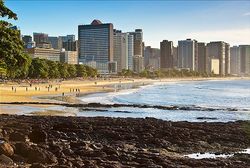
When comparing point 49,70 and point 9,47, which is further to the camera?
point 49,70

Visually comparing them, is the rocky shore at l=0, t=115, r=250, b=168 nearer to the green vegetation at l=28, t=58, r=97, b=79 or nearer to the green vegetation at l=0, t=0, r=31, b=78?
the green vegetation at l=0, t=0, r=31, b=78

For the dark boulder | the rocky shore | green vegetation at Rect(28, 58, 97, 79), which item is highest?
green vegetation at Rect(28, 58, 97, 79)

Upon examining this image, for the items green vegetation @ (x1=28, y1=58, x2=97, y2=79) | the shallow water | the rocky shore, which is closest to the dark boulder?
the rocky shore

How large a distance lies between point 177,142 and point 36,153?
11.4m

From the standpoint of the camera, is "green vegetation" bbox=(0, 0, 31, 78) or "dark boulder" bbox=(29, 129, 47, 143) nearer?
"dark boulder" bbox=(29, 129, 47, 143)

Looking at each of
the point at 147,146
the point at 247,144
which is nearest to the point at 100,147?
the point at 147,146

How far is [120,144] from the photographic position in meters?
26.0

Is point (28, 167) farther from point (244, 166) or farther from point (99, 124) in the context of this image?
point (99, 124)

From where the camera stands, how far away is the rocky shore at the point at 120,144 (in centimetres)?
1866

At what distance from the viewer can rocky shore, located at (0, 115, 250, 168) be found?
1866 centimetres

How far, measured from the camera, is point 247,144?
27625 millimetres

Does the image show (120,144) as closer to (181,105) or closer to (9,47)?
(9,47)

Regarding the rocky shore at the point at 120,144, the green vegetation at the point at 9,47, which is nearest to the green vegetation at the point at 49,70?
the rocky shore at the point at 120,144

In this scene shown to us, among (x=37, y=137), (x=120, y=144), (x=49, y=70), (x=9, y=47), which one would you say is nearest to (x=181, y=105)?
(x=120, y=144)
